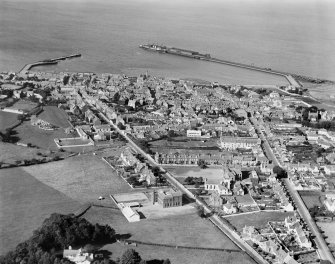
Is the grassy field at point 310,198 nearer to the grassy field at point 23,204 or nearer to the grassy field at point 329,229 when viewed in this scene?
the grassy field at point 329,229

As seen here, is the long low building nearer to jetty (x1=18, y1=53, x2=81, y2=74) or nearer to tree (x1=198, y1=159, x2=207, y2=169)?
tree (x1=198, y1=159, x2=207, y2=169)

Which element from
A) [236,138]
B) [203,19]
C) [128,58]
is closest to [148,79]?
[128,58]

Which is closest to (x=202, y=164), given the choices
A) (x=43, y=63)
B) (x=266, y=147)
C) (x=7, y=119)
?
(x=266, y=147)

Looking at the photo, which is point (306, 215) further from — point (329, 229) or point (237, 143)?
point (237, 143)

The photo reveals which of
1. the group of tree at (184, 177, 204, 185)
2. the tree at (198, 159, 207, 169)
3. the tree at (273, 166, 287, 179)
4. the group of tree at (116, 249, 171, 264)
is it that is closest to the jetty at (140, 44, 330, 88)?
the tree at (273, 166, 287, 179)

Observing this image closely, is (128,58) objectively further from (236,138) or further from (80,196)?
(80,196)

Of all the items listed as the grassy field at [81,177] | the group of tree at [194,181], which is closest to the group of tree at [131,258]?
the grassy field at [81,177]
